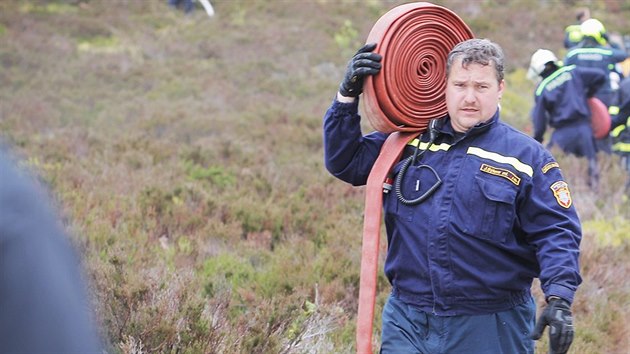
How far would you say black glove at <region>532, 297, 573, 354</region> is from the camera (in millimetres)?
2842

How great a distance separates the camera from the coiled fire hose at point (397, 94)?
3.31 metres

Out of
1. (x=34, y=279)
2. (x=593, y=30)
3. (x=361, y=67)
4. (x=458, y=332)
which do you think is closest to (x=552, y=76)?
(x=593, y=30)

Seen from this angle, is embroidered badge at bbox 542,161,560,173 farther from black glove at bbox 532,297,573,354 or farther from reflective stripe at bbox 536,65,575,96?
reflective stripe at bbox 536,65,575,96

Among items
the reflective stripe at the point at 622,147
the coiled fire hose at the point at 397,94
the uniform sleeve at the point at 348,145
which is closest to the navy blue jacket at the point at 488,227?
the coiled fire hose at the point at 397,94

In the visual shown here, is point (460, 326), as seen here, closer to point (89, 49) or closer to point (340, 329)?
point (340, 329)

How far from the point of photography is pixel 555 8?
25094mm

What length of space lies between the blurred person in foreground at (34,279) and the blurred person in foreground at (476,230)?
6.48 feet

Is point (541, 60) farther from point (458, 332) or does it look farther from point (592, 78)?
point (458, 332)

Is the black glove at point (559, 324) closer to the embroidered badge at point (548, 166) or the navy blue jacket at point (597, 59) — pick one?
the embroidered badge at point (548, 166)

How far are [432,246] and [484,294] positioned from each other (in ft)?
0.87

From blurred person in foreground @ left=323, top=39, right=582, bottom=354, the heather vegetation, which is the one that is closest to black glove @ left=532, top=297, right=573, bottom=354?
blurred person in foreground @ left=323, top=39, right=582, bottom=354

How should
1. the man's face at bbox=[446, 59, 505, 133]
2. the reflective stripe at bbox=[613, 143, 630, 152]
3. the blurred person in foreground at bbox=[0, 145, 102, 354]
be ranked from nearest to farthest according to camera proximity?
the blurred person in foreground at bbox=[0, 145, 102, 354] → the man's face at bbox=[446, 59, 505, 133] → the reflective stripe at bbox=[613, 143, 630, 152]

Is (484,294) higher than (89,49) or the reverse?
higher

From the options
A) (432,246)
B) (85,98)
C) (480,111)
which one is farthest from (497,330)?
(85,98)
